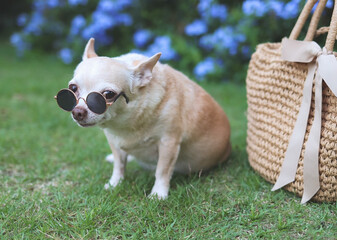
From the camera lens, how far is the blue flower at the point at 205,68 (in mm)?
5004

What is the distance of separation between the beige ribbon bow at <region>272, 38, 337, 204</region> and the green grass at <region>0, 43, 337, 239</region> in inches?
6.5

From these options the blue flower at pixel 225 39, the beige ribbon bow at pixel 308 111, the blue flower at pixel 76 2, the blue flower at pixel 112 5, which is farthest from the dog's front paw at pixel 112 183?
the blue flower at pixel 76 2

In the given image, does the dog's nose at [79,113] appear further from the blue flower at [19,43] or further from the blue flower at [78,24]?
the blue flower at [19,43]

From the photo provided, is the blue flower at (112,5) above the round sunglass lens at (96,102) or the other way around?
the other way around

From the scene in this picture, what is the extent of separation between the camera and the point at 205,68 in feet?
16.4

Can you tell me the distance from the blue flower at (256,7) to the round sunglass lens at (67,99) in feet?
9.42

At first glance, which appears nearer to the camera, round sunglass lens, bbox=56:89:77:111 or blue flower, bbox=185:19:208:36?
round sunglass lens, bbox=56:89:77:111

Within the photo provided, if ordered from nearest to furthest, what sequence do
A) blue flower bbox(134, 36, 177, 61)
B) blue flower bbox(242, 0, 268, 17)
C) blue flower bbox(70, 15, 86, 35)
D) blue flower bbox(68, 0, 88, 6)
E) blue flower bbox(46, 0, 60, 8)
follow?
blue flower bbox(242, 0, 268, 17), blue flower bbox(134, 36, 177, 61), blue flower bbox(70, 15, 86, 35), blue flower bbox(68, 0, 88, 6), blue flower bbox(46, 0, 60, 8)

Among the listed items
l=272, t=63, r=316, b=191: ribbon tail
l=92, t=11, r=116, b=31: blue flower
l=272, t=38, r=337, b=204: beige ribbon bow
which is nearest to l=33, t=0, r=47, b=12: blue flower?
l=92, t=11, r=116, b=31: blue flower

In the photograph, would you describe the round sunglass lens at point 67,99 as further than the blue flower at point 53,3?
No

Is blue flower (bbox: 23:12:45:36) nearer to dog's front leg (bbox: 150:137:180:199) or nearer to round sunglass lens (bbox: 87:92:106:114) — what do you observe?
dog's front leg (bbox: 150:137:180:199)

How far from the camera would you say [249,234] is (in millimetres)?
1956

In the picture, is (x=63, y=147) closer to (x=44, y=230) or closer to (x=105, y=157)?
(x=105, y=157)

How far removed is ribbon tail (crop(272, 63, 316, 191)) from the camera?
212 cm
